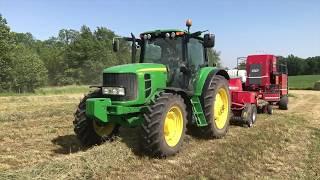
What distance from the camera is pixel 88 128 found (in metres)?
8.18

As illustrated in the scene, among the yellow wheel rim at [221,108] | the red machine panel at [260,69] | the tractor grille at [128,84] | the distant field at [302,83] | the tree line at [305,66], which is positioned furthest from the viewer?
the tree line at [305,66]

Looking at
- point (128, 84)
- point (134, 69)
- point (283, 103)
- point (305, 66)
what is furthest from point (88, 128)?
point (305, 66)

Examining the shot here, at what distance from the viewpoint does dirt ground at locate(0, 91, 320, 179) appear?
6285 mm

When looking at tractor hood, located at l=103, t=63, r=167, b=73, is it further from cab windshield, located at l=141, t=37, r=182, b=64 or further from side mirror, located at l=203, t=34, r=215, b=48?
side mirror, located at l=203, t=34, r=215, b=48

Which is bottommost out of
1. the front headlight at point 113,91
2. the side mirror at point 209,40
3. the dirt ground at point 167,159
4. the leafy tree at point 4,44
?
the dirt ground at point 167,159

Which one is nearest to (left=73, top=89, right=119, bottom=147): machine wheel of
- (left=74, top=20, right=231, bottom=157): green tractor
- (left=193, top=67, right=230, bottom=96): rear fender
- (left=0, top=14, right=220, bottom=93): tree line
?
(left=74, top=20, right=231, bottom=157): green tractor

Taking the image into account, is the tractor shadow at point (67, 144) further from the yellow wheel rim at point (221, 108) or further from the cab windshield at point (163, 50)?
→ the yellow wheel rim at point (221, 108)

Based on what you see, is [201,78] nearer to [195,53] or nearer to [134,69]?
[195,53]

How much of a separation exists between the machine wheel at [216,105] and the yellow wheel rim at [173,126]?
3.85 ft

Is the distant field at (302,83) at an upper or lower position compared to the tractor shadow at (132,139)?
lower

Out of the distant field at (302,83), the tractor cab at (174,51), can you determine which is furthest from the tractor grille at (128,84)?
the distant field at (302,83)

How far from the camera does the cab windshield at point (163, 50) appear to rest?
8867mm

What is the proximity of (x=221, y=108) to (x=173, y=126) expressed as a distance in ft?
8.30

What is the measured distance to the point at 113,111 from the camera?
24.7 feet
